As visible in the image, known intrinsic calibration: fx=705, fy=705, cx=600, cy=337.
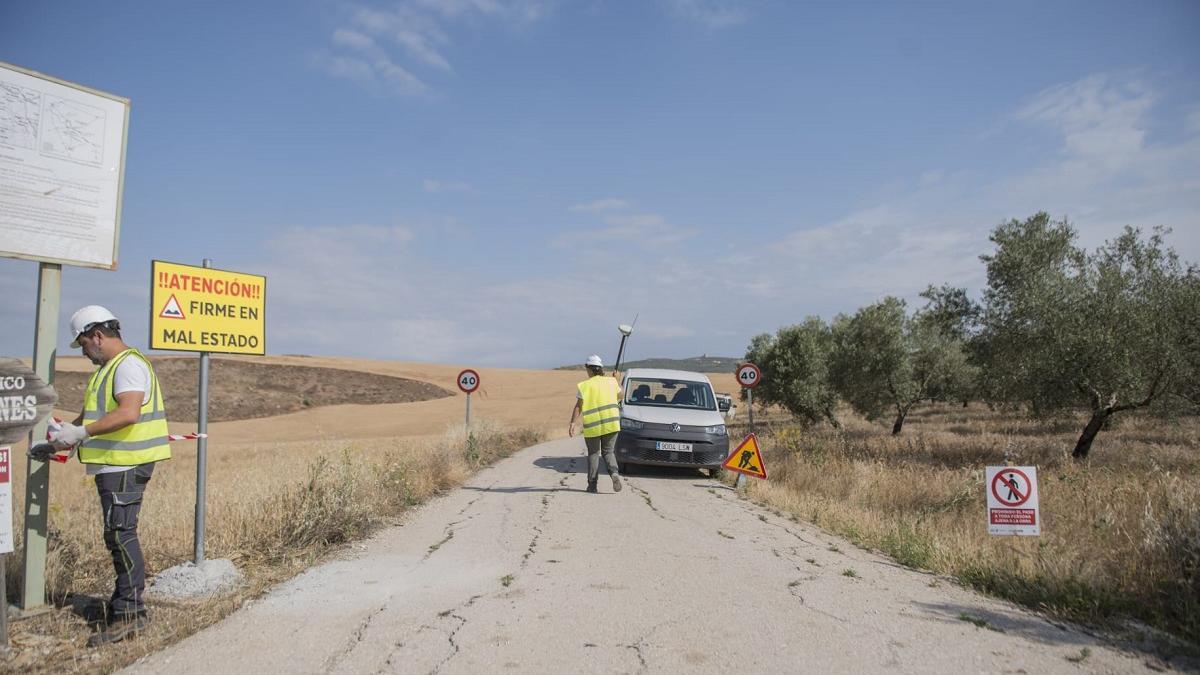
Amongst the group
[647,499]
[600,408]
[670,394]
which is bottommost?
[647,499]

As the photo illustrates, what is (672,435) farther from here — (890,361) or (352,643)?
(890,361)

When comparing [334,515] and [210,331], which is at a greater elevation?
[210,331]

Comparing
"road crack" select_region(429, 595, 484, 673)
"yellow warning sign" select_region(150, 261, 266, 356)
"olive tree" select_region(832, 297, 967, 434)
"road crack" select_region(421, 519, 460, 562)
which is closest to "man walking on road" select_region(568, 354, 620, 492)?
"road crack" select_region(421, 519, 460, 562)

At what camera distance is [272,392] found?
52219mm

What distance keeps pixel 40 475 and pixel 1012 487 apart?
24.7 feet

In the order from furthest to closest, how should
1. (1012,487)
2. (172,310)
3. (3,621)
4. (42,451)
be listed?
1. (1012,487)
2. (172,310)
3. (42,451)
4. (3,621)

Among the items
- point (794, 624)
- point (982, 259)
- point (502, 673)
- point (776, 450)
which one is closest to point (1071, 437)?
point (982, 259)

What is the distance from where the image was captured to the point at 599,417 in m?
10.2

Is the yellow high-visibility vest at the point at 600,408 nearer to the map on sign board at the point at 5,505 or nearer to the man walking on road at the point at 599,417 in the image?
the man walking on road at the point at 599,417

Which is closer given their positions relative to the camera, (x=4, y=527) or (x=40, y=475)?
(x=4, y=527)

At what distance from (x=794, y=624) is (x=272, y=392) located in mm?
54233

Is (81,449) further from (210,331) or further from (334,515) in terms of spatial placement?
(334,515)

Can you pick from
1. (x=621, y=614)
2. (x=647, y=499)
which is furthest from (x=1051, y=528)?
(x=621, y=614)

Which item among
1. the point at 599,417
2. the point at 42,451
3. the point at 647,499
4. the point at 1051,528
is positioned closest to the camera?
the point at 42,451
